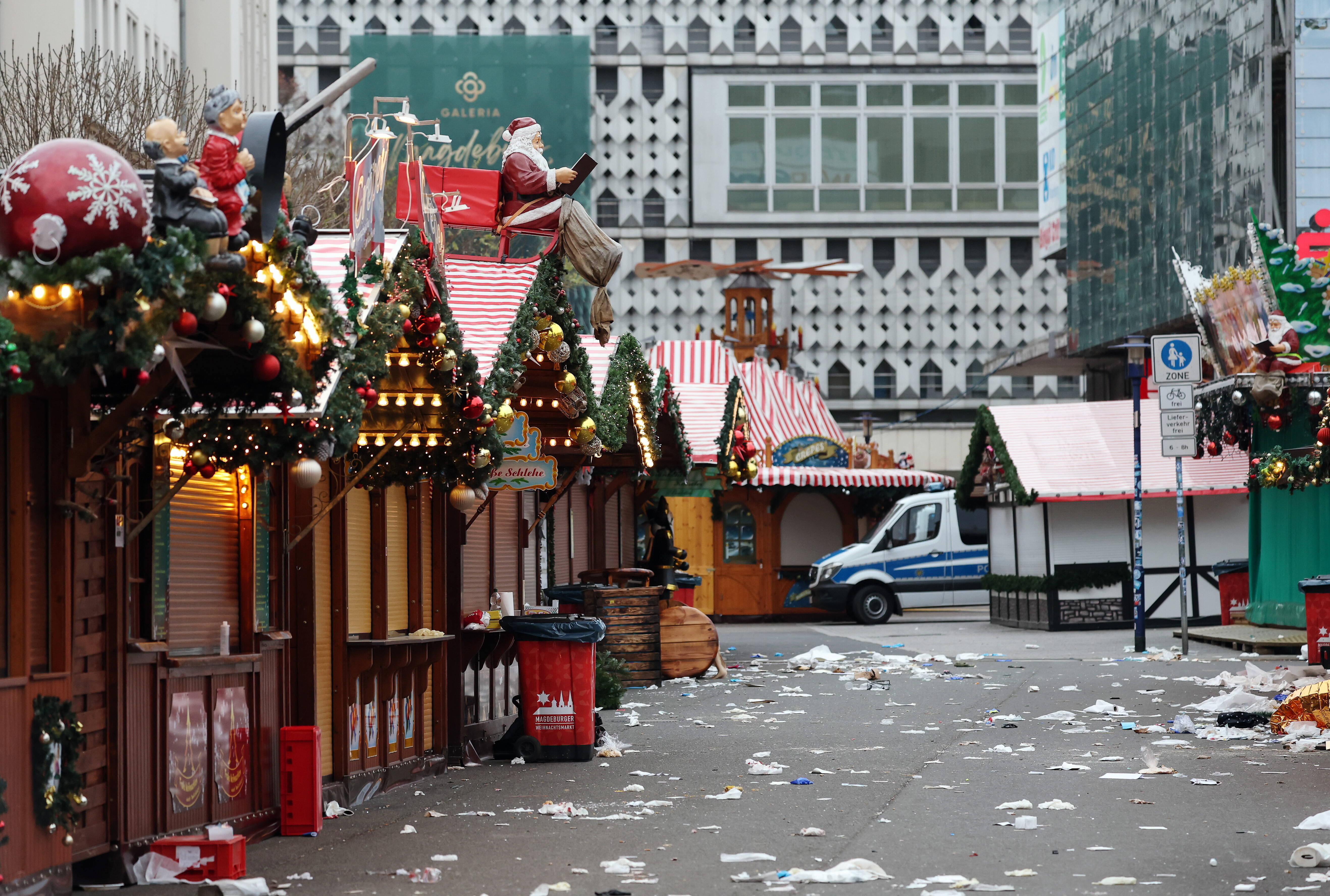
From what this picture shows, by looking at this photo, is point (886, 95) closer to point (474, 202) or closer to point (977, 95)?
point (977, 95)

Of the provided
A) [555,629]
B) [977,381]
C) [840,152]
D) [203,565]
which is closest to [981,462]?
[555,629]

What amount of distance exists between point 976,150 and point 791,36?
7.96m

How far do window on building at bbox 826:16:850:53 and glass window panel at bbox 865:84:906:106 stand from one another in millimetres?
1674

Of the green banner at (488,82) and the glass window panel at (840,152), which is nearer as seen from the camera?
the green banner at (488,82)

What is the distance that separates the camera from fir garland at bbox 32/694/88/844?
7.30 meters

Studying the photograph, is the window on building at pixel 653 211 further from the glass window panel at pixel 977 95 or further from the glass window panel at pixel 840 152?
the glass window panel at pixel 977 95

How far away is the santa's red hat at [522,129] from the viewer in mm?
14555

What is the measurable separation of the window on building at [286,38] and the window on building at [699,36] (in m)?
14.2

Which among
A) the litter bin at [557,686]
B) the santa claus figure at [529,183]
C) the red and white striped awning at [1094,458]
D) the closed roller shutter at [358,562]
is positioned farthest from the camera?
the red and white striped awning at [1094,458]

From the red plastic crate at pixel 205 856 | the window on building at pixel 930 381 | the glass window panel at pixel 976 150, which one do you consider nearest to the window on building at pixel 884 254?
the glass window panel at pixel 976 150

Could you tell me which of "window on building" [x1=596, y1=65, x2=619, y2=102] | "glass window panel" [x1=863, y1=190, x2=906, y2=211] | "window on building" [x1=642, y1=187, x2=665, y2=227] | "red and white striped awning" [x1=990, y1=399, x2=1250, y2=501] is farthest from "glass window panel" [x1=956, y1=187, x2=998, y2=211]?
"red and white striped awning" [x1=990, y1=399, x2=1250, y2=501]

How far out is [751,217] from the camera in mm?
64062

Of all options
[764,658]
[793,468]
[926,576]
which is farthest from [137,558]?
[793,468]

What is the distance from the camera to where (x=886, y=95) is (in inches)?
2539
